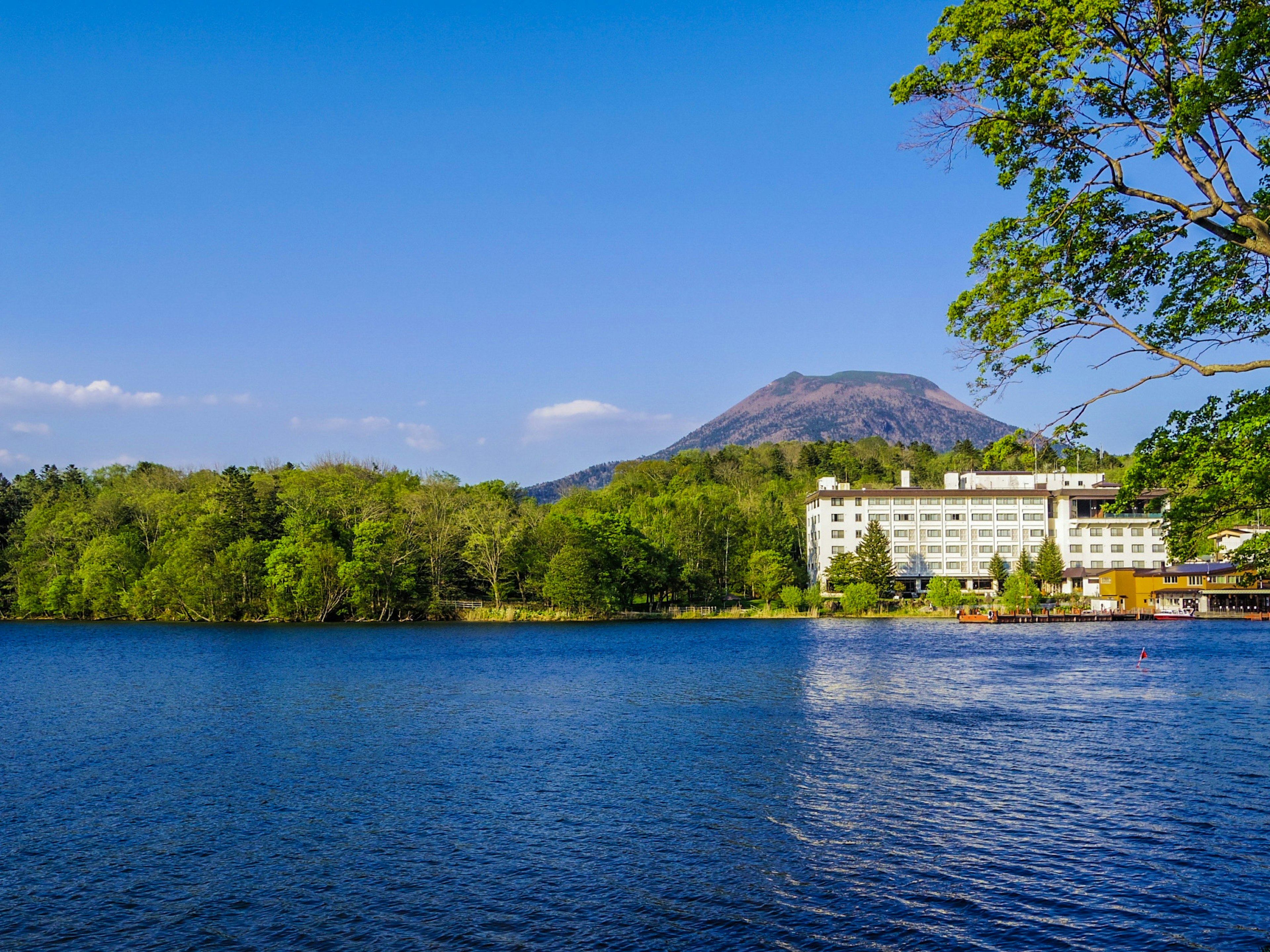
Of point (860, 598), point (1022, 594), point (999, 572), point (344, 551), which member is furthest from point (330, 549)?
point (999, 572)

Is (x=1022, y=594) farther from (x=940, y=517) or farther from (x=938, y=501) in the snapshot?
(x=938, y=501)

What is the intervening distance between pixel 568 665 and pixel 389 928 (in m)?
41.2

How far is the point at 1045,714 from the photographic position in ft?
116

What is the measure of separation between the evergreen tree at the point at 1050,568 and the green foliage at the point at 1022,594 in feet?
32.9

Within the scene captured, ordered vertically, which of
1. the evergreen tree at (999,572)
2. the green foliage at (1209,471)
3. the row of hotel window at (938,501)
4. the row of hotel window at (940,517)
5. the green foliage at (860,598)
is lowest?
the green foliage at (860,598)

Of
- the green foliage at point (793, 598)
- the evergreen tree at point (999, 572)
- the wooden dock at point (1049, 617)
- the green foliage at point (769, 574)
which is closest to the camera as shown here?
the wooden dock at point (1049, 617)

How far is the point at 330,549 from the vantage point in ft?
319

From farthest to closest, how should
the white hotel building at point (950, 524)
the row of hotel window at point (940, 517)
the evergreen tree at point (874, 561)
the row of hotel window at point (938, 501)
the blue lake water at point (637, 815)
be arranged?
1. the row of hotel window at point (940, 517)
2. the row of hotel window at point (938, 501)
3. the white hotel building at point (950, 524)
4. the evergreen tree at point (874, 561)
5. the blue lake water at point (637, 815)

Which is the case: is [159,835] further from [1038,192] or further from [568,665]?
[568,665]

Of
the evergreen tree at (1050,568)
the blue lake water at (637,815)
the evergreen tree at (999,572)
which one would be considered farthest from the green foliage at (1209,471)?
the evergreen tree at (999,572)

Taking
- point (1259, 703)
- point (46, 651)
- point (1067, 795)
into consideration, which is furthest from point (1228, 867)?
Answer: point (46, 651)

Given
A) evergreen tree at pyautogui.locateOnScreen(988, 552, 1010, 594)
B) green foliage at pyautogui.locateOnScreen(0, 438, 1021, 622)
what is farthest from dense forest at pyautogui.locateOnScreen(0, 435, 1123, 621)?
evergreen tree at pyautogui.locateOnScreen(988, 552, 1010, 594)

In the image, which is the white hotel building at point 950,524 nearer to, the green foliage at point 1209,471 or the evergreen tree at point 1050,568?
the evergreen tree at point 1050,568

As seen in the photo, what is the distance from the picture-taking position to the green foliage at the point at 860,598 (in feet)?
362
